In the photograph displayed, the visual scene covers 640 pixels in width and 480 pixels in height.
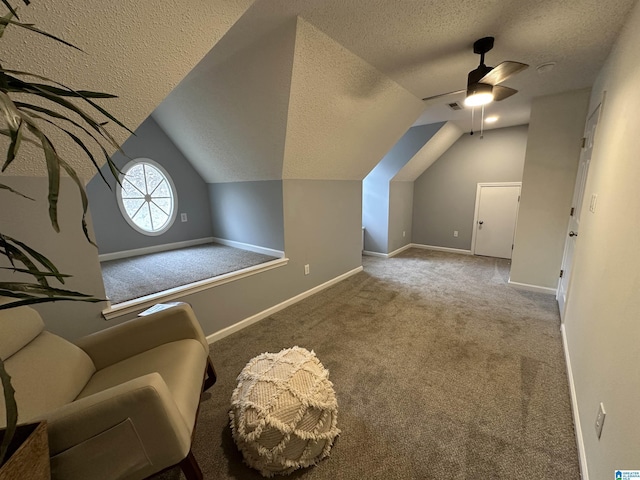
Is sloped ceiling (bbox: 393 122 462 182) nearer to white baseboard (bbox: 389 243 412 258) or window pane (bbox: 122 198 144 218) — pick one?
white baseboard (bbox: 389 243 412 258)

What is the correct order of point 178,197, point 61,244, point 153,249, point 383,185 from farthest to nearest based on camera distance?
point 383,185, point 178,197, point 153,249, point 61,244

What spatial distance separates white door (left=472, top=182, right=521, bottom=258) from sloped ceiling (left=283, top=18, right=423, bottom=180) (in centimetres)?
246

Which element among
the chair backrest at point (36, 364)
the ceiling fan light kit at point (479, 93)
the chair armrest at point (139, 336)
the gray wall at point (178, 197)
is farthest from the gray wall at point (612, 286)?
the gray wall at point (178, 197)

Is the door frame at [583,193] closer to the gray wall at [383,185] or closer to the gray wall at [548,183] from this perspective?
the gray wall at [548,183]

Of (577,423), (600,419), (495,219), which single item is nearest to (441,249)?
(495,219)

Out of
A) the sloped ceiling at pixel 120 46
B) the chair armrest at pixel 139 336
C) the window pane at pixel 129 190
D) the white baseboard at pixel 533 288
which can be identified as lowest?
the white baseboard at pixel 533 288

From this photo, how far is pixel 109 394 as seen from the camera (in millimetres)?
966

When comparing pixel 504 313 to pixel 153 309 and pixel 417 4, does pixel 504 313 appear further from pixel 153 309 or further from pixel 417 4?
pixel 153 309

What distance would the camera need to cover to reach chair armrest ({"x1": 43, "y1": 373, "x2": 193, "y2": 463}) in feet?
2.99

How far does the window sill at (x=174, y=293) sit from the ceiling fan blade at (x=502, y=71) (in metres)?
2.40

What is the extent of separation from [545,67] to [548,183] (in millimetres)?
1275

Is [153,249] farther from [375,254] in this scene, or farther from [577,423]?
[577,423]

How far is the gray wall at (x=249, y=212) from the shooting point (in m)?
2.98

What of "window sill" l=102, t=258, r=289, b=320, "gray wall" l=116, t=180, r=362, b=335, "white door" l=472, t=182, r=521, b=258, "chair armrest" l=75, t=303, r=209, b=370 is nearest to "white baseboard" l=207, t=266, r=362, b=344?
"gray wall" l=116, t=180, r=362, b=335
